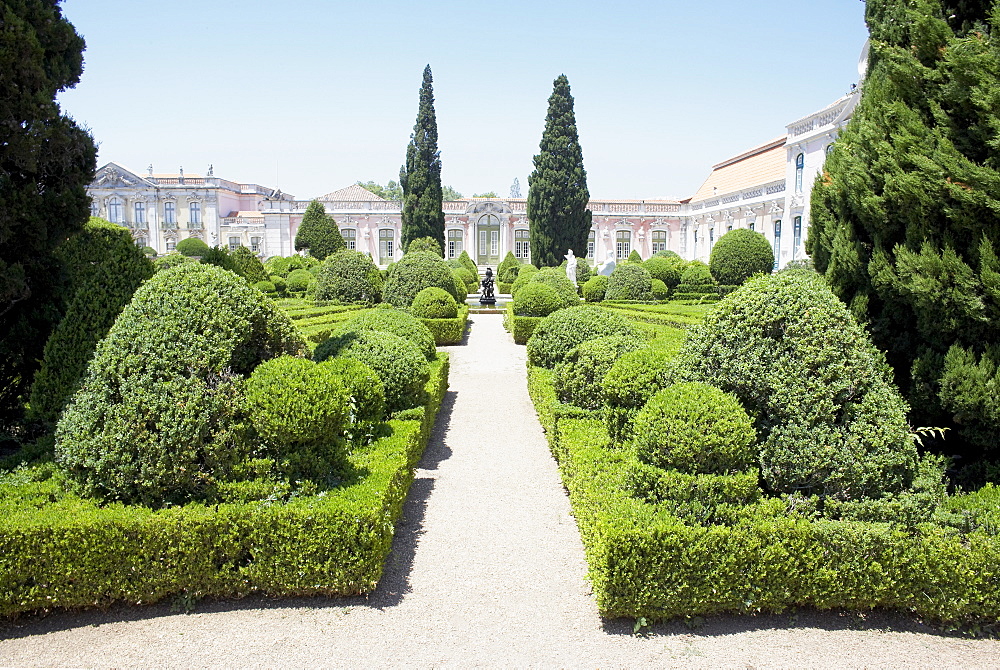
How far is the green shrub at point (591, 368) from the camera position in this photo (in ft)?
20.7

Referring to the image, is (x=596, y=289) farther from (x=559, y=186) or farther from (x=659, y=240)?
(x=659, y=240)

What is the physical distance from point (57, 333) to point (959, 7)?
668 centimetres

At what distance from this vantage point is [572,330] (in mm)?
7836

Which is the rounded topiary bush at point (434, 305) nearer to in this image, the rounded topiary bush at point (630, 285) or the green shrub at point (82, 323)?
the rounded topiary bush at point (630, 285)

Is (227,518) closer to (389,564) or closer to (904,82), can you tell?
(389,564)

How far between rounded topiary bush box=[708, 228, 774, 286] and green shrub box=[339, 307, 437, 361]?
13113 mm

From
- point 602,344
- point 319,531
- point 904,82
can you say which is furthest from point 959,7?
point 319,531

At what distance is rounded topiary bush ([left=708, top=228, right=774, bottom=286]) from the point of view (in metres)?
19.1

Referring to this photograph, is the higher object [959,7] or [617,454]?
[959,7]

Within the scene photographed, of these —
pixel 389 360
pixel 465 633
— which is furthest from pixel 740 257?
pixel 465 633

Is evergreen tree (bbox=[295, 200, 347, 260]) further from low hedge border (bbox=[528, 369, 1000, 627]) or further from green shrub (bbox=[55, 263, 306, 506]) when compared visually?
low hedge border (bbox=[528, 369, 1000, 627])

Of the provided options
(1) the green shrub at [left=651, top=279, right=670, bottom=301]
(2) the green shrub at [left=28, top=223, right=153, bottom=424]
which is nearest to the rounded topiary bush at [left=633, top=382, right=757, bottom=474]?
(2) the green shrub at [left=28, top=223, right=153, bottom=424]

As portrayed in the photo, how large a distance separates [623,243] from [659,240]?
2690 mm

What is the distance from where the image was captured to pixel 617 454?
4.91 meters
